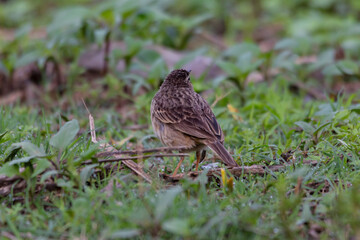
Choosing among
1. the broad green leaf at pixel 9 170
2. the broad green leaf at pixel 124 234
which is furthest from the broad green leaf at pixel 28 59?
the broad green leaf at pixel 124 234

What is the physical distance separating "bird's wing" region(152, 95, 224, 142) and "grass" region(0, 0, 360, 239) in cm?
44

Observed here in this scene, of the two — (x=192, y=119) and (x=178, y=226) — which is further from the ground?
(x=178, y=226)

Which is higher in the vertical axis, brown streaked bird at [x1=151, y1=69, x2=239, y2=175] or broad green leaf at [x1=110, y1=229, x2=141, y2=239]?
broad green leaf at [x1=110, y1=229, x2=141, y2=239]

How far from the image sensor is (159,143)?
20.6ft

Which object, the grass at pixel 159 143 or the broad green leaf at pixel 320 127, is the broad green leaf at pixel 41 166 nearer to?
the grass at pixel 159 143

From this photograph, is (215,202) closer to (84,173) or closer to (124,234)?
(124,234)

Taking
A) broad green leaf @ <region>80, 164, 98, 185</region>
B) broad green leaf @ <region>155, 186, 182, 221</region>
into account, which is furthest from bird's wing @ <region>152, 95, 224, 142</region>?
broad green leaf @ <region>155, 186, 182, 221</region>

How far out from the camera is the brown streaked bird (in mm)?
5116

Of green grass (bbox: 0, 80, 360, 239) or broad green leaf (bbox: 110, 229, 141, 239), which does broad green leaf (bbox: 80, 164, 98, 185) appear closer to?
green grass (bbox: 0, 80, 360, 239)

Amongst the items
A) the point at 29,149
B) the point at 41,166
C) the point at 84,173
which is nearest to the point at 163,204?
the point at 84,173

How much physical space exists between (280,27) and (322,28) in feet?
5.52

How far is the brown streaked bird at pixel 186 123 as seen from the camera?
5.12 m

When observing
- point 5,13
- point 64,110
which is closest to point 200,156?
point 64,110

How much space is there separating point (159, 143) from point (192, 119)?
41.7 inches
